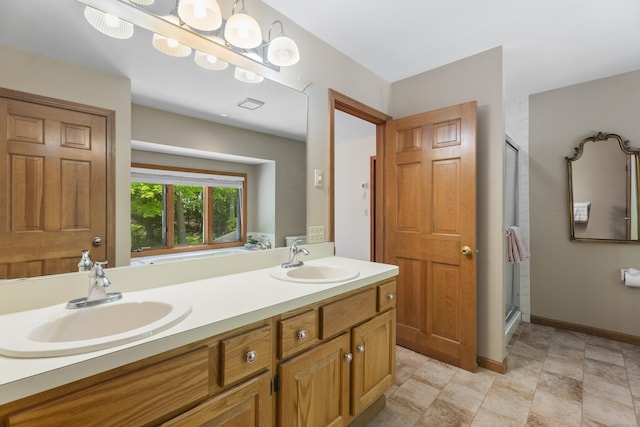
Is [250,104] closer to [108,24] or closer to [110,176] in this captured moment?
[108,24]

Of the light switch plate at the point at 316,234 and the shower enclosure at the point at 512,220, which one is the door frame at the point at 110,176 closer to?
the light switch plate at the point at 316,234

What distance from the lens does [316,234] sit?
197 centimetres

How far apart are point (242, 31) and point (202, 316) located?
1325 millimetres

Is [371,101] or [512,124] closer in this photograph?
[371,101]

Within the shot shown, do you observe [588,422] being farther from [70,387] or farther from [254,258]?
[70,387]

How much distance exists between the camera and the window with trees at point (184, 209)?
1.27m

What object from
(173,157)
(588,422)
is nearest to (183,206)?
(173,157)

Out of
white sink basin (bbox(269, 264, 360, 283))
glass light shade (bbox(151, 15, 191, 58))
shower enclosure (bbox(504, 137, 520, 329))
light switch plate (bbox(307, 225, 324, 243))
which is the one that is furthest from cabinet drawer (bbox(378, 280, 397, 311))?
shower enclosure (bbox(504, 137, 520, 329))

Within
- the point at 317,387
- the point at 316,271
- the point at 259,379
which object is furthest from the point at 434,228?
the point at 259,379

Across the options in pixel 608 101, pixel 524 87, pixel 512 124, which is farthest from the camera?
pixel 512 124

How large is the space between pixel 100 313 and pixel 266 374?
1.97ft

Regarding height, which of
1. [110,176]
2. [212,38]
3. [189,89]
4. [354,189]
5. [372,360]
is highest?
[212,38]

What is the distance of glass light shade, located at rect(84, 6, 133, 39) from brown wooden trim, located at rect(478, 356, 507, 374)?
9.53 ft

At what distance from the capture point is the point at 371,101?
2.46m
